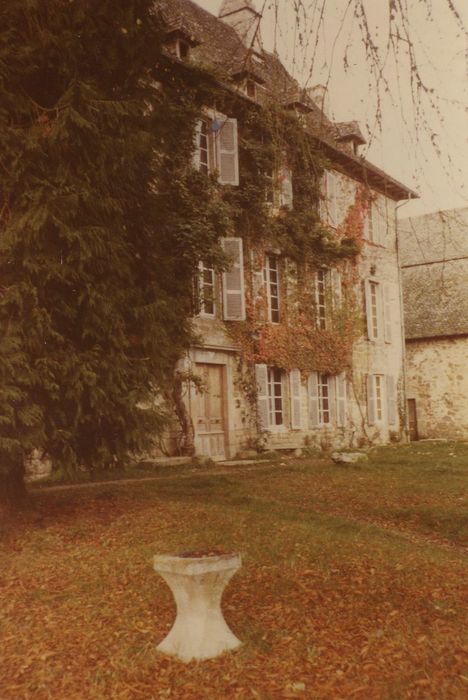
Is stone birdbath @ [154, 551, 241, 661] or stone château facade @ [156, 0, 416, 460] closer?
stone birdbath @ [154, 551, 241, 661]

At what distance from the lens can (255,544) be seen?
256 inches

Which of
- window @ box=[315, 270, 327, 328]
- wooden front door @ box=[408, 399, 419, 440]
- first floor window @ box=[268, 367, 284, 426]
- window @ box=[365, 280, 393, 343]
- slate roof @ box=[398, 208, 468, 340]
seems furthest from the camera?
wooden front door @ box=[408, 399, 419, 440]

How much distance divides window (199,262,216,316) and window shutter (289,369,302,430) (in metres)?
2.91

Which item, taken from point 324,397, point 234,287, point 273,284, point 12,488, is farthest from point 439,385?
point 12,488

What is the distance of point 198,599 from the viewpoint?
13.6 ft

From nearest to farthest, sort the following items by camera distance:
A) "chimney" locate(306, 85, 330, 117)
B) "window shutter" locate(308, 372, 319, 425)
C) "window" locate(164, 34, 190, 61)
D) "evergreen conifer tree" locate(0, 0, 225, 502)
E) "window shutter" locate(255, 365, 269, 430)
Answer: "chimney" locate(306, 85, 330, 117), "evergreen conifer tree" locate(0, 0, 225, 502), "window" locate(164, 34, 190, 61), "window shutter" locate(255, 365, 269, 430), "window shutter" locate(308, 372, 319, 425)

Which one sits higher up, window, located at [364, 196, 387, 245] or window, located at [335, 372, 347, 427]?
window, located at [364, 196, 387, 245]

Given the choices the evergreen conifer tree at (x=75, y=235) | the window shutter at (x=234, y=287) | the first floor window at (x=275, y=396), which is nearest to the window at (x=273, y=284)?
the first floor window at (x=275, y=396)

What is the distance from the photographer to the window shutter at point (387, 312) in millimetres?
21328

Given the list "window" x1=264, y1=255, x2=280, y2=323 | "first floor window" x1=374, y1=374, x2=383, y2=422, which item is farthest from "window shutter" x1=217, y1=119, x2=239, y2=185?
"first floor window" x1=374, y1=374, x2=383, y2=422

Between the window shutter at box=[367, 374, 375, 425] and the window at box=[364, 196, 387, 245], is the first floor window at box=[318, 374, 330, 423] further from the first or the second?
the window at box=[364, 196, 387, 245]

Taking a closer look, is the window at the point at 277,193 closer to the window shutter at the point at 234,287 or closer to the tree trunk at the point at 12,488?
the window shutter at the point at 234,287

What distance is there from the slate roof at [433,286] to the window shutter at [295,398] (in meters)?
7.14

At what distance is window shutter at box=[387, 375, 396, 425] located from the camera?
69.4 feet
